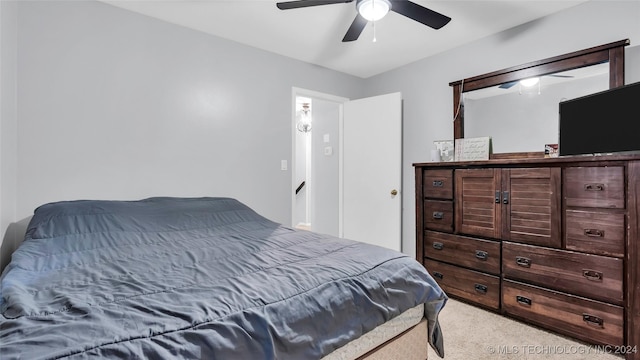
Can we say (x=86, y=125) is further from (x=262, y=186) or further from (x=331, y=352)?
(x=331, y=352)

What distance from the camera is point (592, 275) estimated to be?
1.79 meters

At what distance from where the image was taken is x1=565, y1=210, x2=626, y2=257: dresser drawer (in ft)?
5.63

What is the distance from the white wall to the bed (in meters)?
2.13

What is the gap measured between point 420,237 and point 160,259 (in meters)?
2.18

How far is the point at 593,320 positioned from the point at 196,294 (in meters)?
2.25

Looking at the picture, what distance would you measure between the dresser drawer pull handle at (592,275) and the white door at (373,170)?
170cm

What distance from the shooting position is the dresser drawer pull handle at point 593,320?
175cm

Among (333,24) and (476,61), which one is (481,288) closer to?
(476,61)

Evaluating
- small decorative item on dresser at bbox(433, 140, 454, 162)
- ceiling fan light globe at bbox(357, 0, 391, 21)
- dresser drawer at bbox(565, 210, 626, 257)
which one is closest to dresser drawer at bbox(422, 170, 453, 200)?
small decorative item on dresser at bbox(433, 140, 454, 162)

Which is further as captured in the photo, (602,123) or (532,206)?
(532,206)

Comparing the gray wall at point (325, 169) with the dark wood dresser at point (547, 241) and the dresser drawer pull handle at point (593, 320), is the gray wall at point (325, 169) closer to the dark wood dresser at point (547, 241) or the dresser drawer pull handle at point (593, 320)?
the dark wood dresser at point (547, 241)

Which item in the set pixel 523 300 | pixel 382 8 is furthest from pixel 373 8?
pixel 523 300

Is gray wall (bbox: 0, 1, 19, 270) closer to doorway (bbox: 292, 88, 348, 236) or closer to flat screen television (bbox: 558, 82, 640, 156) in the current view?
doorway (bbox: 292, 88, 348, 236)

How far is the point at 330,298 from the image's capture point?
1.03 metres
